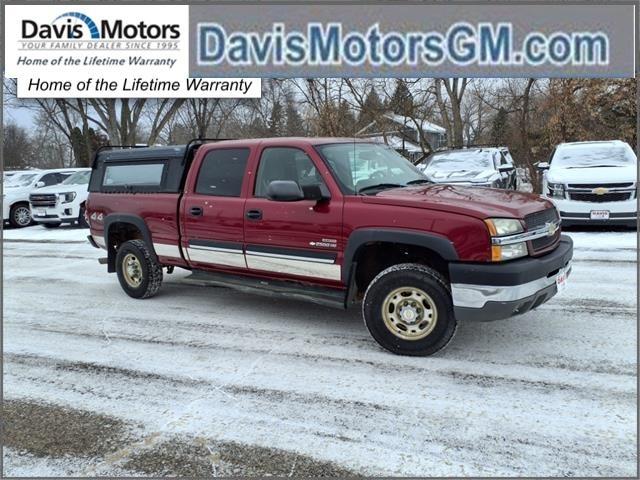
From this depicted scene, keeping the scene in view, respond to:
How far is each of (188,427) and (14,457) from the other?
3.07 ft

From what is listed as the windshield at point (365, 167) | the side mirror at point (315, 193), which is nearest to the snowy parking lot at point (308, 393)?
the side mirror at point (315, 193)

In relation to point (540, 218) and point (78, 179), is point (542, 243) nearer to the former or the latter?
point (540, 218)

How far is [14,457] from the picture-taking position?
3.11 m

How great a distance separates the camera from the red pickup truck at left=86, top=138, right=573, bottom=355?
4.05 meters

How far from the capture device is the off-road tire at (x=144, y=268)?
6355 millimetres

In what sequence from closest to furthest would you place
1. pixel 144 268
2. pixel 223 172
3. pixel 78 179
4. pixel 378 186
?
1. pixel 378 186
2. pixel 223 172
3. pixel 144 268
4. pixel 78 179

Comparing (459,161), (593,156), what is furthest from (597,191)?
(459,161)

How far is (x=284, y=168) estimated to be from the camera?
5.16 m

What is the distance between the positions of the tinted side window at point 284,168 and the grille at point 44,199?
11295 millimetres

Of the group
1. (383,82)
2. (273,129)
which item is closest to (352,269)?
(383,82)

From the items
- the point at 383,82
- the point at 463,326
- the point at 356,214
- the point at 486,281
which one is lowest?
the point at 463,326

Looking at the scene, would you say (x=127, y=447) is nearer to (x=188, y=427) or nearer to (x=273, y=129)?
(x=188, y=427)

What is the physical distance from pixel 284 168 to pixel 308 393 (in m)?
2.17

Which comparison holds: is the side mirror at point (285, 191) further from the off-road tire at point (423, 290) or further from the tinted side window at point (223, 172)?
the off-road tire at point (423, 290)
